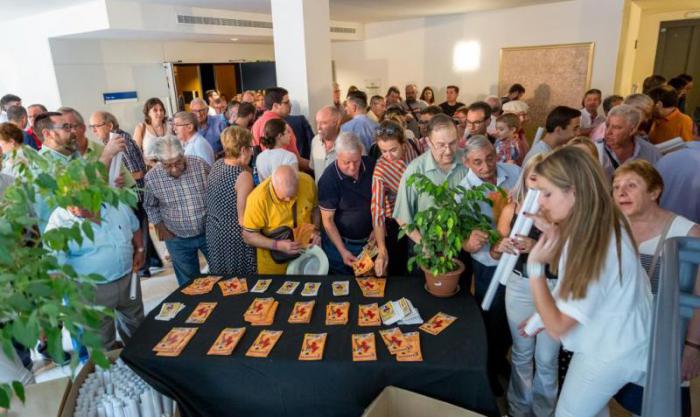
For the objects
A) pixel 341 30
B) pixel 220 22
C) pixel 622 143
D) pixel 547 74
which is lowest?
pixel 622 143

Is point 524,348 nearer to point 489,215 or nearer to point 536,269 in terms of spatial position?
point 489,215

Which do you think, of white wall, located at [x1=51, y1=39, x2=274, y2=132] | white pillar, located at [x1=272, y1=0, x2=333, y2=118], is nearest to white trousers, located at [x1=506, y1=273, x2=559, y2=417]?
white pillar, located at [x1=272, y1=0, x2=333, y2=118]

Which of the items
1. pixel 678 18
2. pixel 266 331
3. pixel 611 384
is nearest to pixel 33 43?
pixel 266 331

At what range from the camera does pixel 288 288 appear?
86.8 inches

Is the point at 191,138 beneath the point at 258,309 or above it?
above

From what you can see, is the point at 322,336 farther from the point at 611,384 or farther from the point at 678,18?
the point at 678,18

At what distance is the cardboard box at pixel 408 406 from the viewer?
5.07ft

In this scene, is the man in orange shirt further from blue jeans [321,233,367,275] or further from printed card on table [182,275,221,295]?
printed card on table [182,275,221,295]

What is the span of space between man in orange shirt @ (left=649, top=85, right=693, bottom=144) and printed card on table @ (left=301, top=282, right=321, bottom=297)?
359 cm

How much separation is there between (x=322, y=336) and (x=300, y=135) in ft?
9.90

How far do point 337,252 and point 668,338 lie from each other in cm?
222

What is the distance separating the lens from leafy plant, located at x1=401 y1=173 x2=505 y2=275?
1.85m

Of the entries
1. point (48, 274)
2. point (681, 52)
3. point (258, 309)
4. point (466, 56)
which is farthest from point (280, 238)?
point (681, 52)

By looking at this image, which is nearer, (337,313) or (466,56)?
(337,313)
